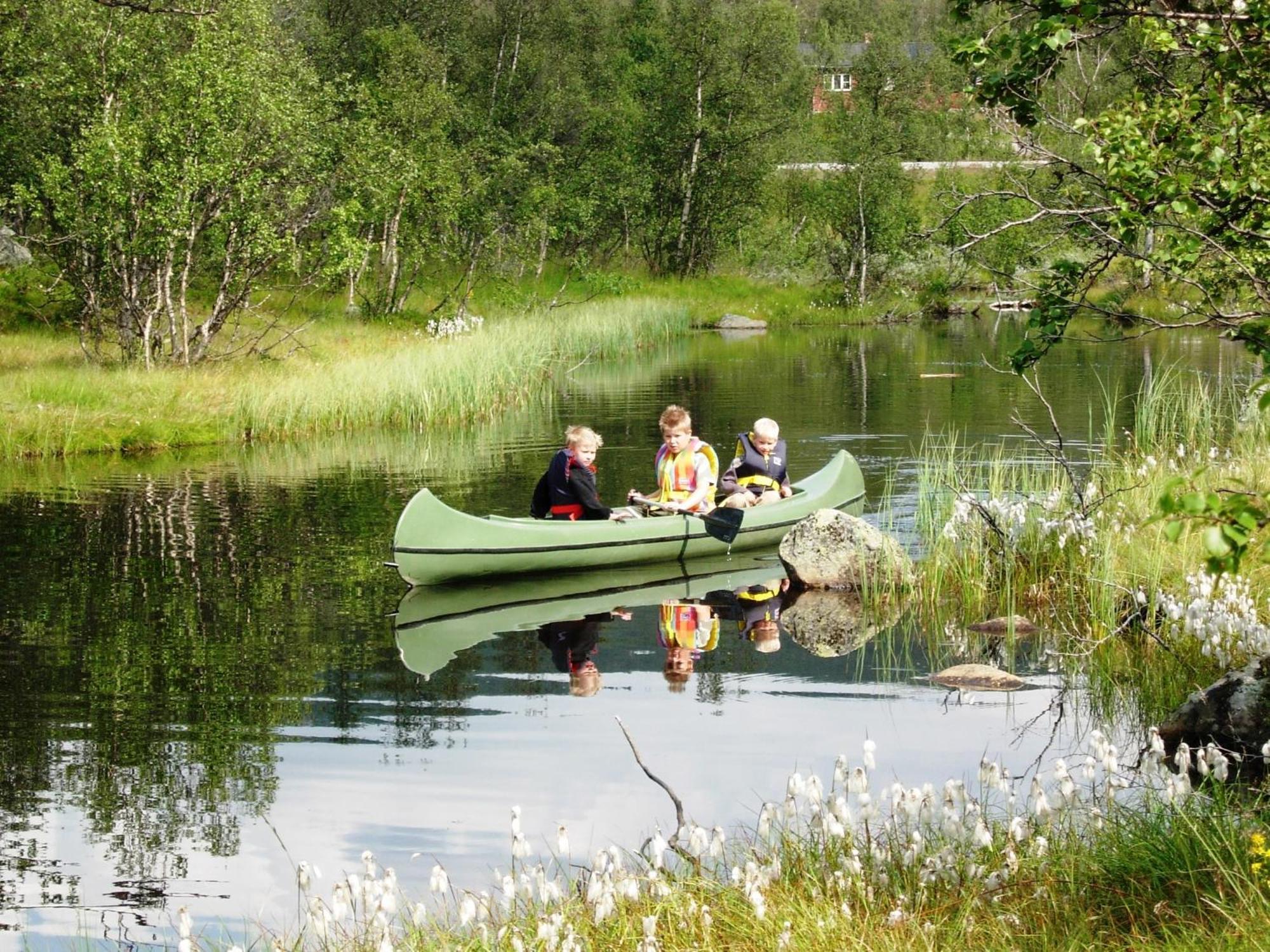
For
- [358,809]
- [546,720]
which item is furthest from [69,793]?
[546,720]

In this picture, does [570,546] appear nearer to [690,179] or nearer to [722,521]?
[722,521]

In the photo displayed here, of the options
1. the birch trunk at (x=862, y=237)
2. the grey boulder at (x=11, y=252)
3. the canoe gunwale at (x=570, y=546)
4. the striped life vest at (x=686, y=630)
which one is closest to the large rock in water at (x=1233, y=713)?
the striped life vest at (x=686, y=630)

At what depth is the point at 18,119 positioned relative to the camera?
1056 inches

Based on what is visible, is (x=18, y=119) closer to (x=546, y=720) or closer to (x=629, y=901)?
(x=546, y=720)

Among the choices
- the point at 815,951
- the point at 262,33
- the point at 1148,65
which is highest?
the point at 262,33

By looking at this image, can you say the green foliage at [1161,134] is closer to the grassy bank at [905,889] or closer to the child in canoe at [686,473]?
the grassy bank at [905,889]

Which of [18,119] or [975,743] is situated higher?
[18,119]

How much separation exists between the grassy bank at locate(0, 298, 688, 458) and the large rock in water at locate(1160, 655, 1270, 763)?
1664 cm

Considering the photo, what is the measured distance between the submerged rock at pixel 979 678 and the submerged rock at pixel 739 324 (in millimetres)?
38440

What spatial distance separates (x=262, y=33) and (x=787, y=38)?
25.9 meters

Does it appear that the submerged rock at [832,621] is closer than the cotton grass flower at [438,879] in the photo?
No

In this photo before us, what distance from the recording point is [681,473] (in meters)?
14.3

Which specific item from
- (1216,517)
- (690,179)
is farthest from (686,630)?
Answer: (690,179)

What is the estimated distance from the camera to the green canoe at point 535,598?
11.2 m
